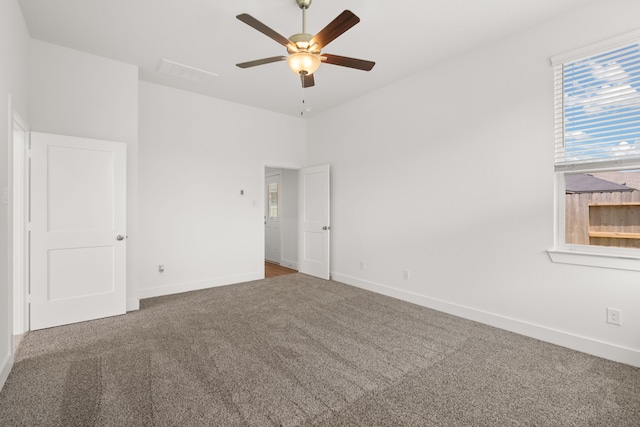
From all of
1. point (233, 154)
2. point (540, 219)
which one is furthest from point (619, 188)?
point (233, 154)

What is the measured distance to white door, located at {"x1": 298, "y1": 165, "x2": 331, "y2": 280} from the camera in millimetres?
5321

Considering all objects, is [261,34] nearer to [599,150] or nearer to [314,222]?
[314,222]

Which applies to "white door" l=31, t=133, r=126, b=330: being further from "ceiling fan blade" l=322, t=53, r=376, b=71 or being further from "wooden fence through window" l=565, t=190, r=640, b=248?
"wooden fence through window" l=565, t=190, r=640, b=248

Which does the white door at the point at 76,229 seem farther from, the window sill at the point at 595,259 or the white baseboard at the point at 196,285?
the window sill at the point at 595,259

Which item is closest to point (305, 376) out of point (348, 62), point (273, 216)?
point (348, 62)

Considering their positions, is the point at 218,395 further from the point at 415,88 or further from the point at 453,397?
the point at 415,88

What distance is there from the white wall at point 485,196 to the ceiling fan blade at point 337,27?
2049 millimetres

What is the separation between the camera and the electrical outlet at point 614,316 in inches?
98.2

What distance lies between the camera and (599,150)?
8.58ft

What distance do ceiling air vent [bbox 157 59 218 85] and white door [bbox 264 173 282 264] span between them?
2.98m

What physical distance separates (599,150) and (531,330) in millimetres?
1775

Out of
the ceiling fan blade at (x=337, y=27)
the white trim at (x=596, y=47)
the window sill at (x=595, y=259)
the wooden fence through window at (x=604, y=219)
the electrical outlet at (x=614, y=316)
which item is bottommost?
the electrical outlet at (x=614, y=316)

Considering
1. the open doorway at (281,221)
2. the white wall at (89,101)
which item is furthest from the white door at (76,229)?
the open doorway at (281,221)

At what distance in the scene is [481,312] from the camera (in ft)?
11.0
